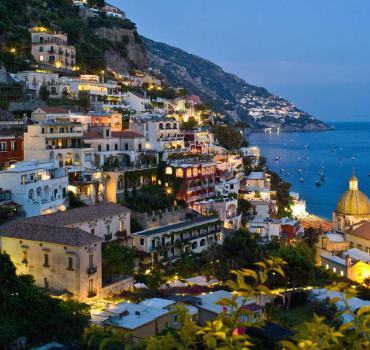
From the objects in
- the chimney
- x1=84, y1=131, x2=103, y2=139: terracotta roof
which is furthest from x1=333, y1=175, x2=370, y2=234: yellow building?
x1=84, y1=131, x2=103, y2=139: terracotta roof

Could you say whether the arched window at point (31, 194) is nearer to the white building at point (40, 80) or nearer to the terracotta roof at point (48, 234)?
the terracotta roof at point (48, 234)

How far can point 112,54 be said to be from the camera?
79312mm

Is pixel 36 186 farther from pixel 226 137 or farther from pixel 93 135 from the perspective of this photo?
pixel 226 137

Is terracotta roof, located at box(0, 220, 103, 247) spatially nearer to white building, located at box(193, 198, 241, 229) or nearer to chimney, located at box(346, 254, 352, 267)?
white building, located at box(193, 198, 241, 229)

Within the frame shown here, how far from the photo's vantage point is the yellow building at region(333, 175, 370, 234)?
4916cm

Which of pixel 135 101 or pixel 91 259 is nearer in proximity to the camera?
pixel 91 259

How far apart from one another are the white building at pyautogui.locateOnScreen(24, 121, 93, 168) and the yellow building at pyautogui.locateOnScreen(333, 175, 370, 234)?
22.1 meters

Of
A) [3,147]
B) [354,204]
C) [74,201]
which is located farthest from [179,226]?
[354,204]

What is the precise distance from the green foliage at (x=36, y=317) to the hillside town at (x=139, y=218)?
1.17m

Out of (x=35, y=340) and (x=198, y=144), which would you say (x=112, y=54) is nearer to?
→ (x=198, y=144)

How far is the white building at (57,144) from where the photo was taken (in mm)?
37156

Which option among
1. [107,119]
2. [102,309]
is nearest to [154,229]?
[102,309]

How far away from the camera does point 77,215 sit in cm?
3033

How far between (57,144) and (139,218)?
23.7 feet
